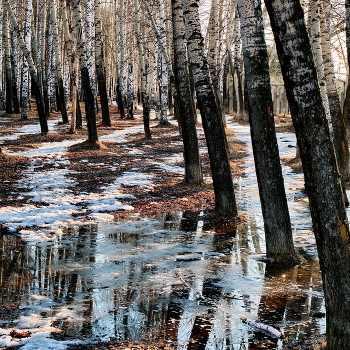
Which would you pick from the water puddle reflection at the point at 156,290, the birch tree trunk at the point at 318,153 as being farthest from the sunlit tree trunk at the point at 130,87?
the birch tree trunk at the point at 318,153

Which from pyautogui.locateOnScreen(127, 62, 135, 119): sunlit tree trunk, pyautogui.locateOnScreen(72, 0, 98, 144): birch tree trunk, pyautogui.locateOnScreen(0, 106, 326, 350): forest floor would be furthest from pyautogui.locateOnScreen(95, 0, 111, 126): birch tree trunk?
pyautogui.locateOnScreen(72, 0, 98, 144): birch tree trunk

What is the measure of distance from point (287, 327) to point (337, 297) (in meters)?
0.98

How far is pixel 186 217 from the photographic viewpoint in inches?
356

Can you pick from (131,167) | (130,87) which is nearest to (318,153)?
(131,167)

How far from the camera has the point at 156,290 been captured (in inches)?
203

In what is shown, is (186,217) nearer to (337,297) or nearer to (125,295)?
(125,295)

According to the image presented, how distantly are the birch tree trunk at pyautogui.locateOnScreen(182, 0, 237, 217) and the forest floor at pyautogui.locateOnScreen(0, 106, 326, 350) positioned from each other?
1.35 m

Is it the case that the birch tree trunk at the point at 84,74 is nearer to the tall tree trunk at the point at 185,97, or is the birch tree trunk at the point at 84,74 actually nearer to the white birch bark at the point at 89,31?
the white birch bark at the point at 89,31

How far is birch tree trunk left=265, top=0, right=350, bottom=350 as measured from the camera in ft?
10.8

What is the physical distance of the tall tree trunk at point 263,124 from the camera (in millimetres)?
5914

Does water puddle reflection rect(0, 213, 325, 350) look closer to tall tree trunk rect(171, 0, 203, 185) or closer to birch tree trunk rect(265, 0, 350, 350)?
birch tree trunk rect(265, 0, 350, 350)

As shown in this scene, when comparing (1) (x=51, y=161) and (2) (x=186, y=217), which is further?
(1) (x=51, y=161)

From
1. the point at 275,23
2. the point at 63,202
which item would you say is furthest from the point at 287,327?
the point at 63,202

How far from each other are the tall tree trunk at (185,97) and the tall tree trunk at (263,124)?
14.9ft
